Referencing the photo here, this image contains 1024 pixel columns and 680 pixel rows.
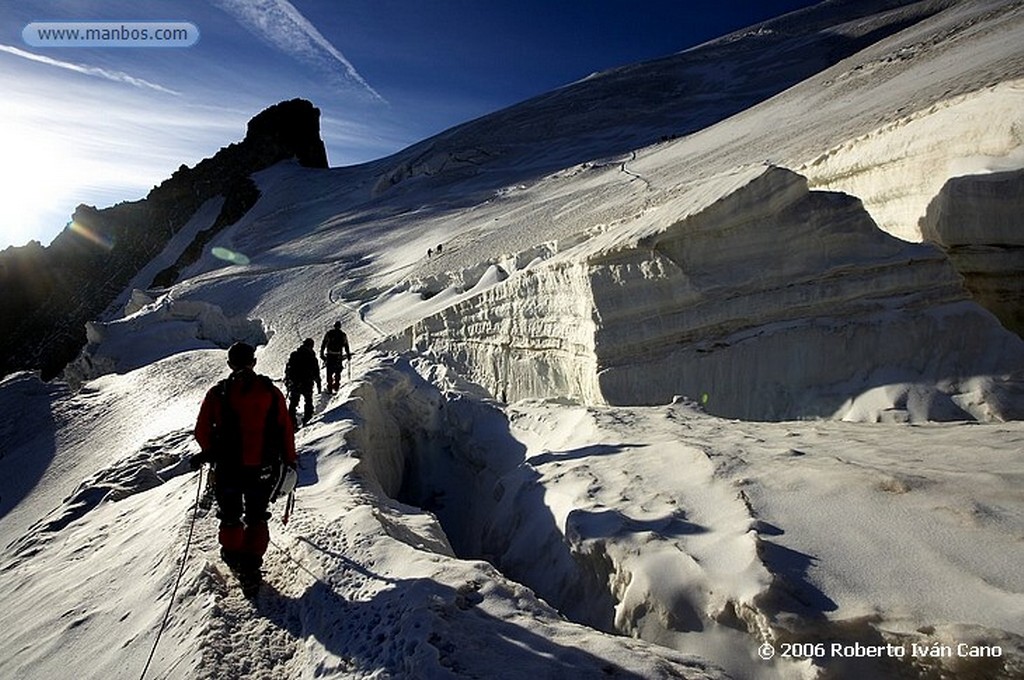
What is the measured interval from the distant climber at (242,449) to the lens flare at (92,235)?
48.1 meters

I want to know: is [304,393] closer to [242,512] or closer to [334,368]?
[334,368]

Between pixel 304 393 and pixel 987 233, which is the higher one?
pixel 987 233

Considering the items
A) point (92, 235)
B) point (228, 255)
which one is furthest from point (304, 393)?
point (92, 235)

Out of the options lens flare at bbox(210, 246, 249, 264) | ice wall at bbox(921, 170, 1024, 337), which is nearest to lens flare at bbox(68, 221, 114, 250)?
lens flare at bbox(210, 246, 249, 264)

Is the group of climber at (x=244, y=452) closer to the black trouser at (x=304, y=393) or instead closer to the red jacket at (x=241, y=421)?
the red jacket at (x=241, y=421)

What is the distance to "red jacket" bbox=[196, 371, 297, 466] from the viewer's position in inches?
123

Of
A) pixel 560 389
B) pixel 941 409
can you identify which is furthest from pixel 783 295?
pixel 560 389

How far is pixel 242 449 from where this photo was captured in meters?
3.14

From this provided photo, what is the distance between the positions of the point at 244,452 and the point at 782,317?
6.51 m

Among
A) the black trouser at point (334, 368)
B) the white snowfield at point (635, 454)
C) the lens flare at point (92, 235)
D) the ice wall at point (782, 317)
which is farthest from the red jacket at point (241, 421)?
the lens flare at point (92, 235)

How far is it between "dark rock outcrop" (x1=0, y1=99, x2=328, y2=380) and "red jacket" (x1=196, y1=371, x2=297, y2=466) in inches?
1369

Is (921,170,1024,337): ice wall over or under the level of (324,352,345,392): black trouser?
over

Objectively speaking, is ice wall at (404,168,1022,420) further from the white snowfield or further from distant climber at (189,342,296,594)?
distant climber at (189,342,296,594)

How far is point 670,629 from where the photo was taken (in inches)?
100.0
